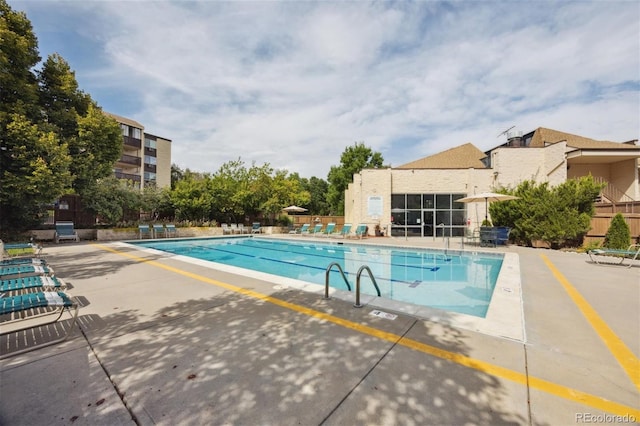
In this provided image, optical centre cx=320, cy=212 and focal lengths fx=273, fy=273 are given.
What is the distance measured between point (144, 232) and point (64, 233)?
3.63m

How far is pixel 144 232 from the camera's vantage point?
16.9 meters

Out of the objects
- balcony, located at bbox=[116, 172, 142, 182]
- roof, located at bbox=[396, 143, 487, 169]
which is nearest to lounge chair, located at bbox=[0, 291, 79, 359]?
roof, located at bbox=[396, 143, 487, 169]

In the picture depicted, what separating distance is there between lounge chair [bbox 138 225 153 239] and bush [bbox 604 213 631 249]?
75.5 feet

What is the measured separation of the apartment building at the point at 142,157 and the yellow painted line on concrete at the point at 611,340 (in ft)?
120

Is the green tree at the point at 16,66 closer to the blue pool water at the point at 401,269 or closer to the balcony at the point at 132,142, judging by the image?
the blue pool water at the point at 401,269

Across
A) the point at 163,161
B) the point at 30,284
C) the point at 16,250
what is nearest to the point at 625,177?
the point at 30,284

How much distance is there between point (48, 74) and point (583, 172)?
32.0 m

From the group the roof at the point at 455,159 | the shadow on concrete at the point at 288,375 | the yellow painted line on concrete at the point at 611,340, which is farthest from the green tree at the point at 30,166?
the roof at the point at 455,159

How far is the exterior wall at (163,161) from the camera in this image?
3953 cm

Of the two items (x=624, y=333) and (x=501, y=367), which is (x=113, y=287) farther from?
(x=624, y=333)

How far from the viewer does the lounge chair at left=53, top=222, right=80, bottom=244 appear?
14.0m

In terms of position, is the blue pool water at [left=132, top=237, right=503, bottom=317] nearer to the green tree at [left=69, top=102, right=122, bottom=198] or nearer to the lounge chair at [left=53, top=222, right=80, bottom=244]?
the lounge chair at [left=53, top=222, right=80, bottom=244]

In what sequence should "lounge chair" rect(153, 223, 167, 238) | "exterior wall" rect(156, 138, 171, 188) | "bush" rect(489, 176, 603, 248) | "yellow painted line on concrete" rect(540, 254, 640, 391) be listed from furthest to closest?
"exterior wall" rect(156, 138, 171, 188), "lounge chair" rect(153, 223, 167, 238), "bush" rect(489, 176, 603, 248), "yellow painted line on concrete" rect(540, 254, 640, 391)

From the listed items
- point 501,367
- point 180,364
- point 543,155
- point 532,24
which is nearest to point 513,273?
point 501,367
